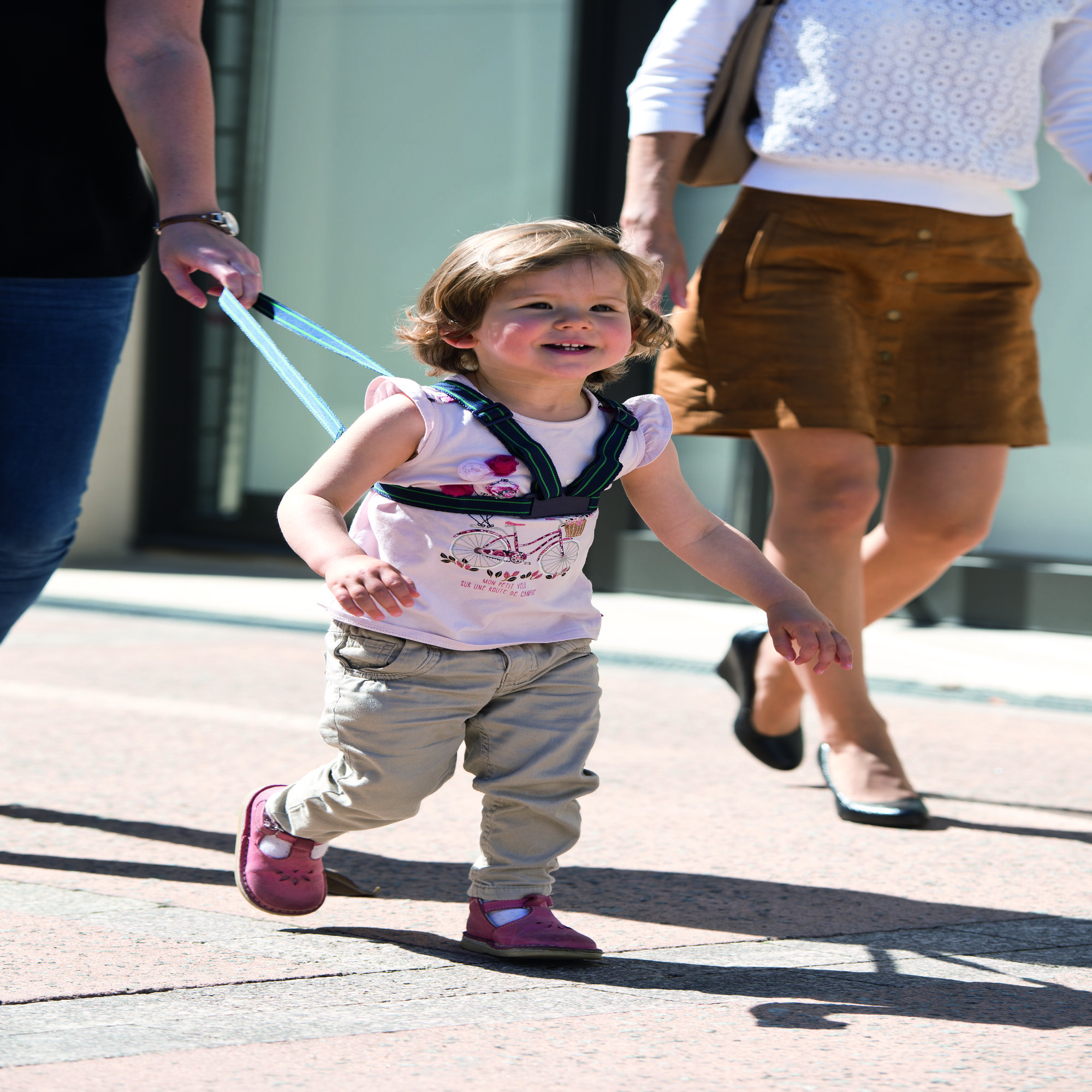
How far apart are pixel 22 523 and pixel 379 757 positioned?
0.90 meters

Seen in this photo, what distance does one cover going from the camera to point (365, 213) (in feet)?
27.6

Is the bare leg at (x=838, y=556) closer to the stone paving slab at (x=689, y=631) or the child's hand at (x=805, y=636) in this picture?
the child's hand at (x=805, y=636)

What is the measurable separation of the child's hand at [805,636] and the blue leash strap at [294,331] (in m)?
0.70

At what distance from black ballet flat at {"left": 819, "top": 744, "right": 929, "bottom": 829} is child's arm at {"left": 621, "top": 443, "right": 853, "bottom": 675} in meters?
0.92

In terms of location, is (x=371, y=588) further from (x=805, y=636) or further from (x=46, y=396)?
(x=46, y=396)

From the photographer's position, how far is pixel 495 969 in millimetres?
2377

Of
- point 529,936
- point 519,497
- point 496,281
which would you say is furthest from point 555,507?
point 529,936

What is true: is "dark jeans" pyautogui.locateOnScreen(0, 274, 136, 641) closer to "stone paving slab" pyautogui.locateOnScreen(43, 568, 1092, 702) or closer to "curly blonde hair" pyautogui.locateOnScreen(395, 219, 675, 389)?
"curly blonde hair" pyautogui.locateOnScreen(395, 219, 675, 389)

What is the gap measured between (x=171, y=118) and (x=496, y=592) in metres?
1.02

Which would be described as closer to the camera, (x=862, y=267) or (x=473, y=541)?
(x=473, y=541)

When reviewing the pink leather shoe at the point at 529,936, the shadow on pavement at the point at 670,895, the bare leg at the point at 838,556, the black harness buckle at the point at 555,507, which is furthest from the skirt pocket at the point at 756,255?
the pink leather shoe at the point at 529,936

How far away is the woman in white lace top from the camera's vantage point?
10.8 feet

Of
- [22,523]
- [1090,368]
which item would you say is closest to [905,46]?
[22,523]

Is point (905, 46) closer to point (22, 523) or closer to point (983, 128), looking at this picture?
point (983, 128)
